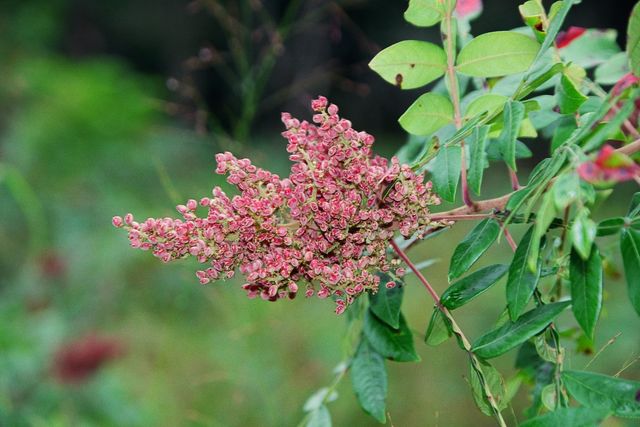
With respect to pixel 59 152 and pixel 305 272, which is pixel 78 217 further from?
pixel 305 272

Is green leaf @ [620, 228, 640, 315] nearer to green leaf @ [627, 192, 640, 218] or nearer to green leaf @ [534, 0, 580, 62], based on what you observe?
green leaf @ [627, 192, 640, 218]

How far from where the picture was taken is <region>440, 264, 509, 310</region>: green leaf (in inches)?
31.0

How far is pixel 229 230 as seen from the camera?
30.2 inches

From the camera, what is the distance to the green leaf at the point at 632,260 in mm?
680

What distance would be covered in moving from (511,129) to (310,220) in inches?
9.2

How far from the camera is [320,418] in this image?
1043 mm

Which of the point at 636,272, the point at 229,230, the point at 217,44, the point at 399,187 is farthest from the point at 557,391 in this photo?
the point at 217,44

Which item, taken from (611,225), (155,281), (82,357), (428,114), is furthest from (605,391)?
(155,281)

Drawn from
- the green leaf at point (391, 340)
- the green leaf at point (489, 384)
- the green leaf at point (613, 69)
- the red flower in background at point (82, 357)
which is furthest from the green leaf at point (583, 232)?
the red flower in background at point (82, 357)

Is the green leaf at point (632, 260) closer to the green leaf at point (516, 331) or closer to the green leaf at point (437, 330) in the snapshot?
the green leaf at point (516, 331)

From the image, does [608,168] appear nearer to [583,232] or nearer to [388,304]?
[583,232]

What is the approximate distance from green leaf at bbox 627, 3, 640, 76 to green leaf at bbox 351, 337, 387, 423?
501 mm

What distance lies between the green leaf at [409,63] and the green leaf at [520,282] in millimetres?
255

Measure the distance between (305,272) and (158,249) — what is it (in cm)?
17
